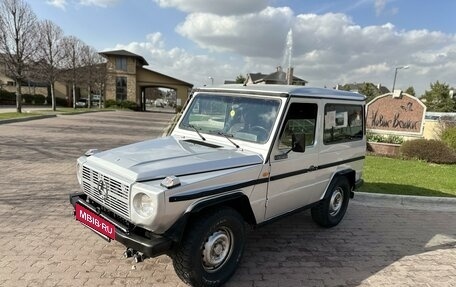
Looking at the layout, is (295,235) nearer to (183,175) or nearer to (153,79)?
(183,175)

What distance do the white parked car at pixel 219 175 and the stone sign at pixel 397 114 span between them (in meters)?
11.3

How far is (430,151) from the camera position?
12.1 meters

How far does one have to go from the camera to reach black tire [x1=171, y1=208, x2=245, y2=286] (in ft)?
10.2

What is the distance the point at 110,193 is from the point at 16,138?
470 inches

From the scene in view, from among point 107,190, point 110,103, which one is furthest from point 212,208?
point 110,103

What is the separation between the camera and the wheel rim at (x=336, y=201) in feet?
17.2

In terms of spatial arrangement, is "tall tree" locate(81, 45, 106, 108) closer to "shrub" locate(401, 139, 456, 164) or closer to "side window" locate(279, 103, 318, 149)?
"shrub" locate(401, 139, 456, 164)

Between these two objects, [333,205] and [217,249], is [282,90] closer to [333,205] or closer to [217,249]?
[217,249]

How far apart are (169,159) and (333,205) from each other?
3.08 metres

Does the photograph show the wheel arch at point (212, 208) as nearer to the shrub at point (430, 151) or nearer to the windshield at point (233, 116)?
the windshield at point (233, 116)

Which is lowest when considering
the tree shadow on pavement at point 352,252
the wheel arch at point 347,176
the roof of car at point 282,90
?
the tree shadow on pavement at point 352,252

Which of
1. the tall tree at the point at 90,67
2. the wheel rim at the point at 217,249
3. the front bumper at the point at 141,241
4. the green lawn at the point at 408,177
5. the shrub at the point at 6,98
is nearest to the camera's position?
the front bumper at the point at 141,241

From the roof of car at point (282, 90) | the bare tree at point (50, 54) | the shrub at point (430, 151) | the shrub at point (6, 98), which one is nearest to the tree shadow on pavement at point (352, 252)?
the roof of car at point (282, 90)

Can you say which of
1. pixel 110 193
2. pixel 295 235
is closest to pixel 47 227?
pixel 110 193
